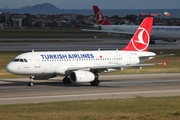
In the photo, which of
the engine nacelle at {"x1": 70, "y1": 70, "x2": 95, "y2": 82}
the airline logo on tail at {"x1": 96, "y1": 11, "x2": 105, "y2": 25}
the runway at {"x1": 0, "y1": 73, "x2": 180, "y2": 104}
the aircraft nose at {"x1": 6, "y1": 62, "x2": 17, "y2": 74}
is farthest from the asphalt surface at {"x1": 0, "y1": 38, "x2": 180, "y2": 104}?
the airline logo on tail at {"x1": 96, "y1": 11, "x2": 105, "y2": 25}

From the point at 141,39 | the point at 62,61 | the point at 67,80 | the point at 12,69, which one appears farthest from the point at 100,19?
the point at 12,69

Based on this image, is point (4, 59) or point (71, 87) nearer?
point (71, 87)

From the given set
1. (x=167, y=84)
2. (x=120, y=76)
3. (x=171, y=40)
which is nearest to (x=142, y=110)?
(x=167, y=84)

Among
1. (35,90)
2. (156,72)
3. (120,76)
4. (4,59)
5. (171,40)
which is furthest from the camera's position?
(171,40)

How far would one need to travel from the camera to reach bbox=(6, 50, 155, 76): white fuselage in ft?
132

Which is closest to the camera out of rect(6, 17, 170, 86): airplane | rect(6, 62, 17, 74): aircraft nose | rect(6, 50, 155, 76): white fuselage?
rect(6, 62, 17, 74): aircraft nose

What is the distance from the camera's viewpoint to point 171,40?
10294cm

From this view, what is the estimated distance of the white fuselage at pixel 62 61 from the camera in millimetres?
40094

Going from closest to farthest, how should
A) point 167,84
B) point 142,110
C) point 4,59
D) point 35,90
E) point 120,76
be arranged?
1. point 142,110
2. point 35,90
3. point 167,84
4. point 120,76
5. point 4,59

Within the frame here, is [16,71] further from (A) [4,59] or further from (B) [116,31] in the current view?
(B) [116,31]

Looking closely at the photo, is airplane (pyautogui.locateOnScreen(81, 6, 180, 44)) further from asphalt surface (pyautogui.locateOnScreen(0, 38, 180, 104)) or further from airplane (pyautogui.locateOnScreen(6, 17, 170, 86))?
airplane (pyautogui.locateOnScreen(6, 17, 170, 86))

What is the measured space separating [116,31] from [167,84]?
63874mm

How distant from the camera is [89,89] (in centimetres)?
3941

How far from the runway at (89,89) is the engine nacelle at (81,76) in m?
0.62
